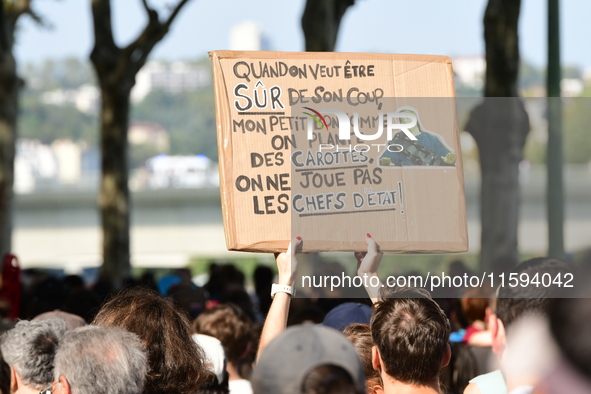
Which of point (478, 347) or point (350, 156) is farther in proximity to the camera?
point (478, 347)

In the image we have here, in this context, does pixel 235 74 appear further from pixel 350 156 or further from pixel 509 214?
pixel 509 214

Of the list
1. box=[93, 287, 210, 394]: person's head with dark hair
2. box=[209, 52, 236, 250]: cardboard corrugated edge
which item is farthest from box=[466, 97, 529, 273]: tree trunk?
box=[93, 287, 210, 394]: person's head with dark hair

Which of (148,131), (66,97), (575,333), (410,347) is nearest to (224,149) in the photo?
(410,347)

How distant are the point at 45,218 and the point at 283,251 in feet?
127

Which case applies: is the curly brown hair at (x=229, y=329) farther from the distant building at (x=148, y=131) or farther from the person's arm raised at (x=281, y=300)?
the distant building at (x=148, y=131)

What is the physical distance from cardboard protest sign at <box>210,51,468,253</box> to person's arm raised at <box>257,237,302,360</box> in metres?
0.07

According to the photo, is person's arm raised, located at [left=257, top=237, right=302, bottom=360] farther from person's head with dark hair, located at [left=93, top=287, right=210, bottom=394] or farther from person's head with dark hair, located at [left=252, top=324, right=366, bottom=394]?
person's head with dark hair, located at [left=252, top=324, right=366, bottom=394]

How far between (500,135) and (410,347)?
2.74m

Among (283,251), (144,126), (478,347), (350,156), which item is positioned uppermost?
(144,126)

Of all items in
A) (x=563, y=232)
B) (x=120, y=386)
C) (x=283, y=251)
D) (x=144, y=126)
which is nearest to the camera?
(x=120, y=386)

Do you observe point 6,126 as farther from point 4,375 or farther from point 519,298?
point 519,298

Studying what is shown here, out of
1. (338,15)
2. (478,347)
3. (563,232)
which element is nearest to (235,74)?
Answer: (478,347)

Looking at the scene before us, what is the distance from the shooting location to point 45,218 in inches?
1576

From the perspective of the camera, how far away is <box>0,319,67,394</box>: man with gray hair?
112 inches
